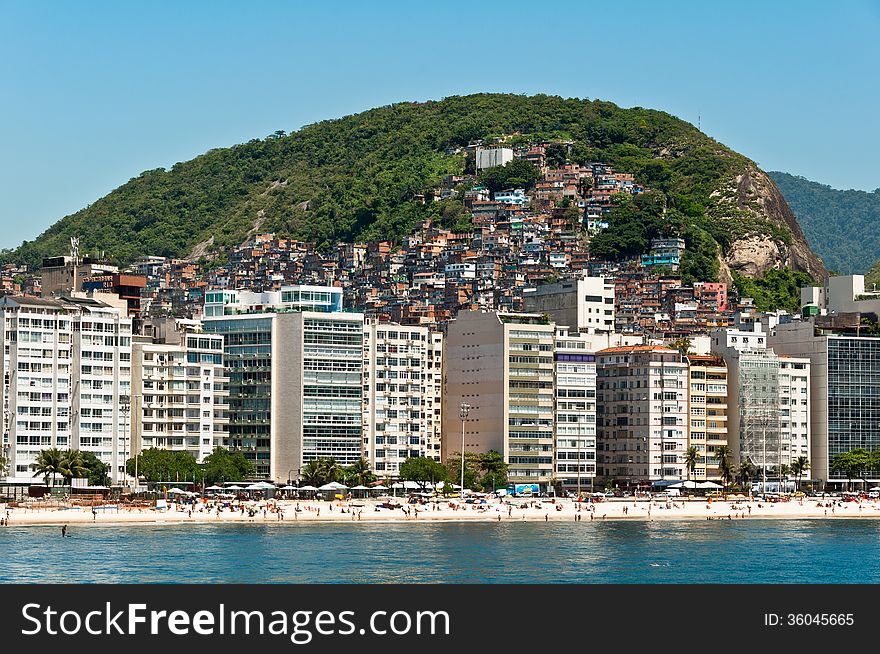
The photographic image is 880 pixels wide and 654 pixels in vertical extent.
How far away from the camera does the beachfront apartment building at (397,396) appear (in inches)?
7283

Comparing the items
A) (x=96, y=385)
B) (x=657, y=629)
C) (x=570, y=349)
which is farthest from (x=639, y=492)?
(x=657, y=629)

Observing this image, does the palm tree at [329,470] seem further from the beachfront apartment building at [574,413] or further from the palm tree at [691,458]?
the palm tree at [691,458]

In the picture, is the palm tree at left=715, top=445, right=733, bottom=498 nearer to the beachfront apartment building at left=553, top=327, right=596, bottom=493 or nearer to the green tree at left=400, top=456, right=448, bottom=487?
the beachfront apartment building at left=553, top=327, right=596, bottom=493

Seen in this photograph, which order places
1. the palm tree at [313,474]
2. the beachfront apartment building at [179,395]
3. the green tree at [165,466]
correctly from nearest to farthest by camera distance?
the green tree at [165,466], the beachfront apartment building at [179,395], the palm tree at [313,474]

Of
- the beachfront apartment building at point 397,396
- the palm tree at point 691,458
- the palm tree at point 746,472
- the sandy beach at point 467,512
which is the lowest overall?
the sandy beach at point 467,512

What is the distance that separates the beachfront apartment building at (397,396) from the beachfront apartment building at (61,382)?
27647 mm

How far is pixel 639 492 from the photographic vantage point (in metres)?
191

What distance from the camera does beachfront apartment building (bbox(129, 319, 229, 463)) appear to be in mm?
171750

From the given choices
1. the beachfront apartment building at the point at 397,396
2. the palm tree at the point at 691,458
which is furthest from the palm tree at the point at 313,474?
the palm tree at the point at 691,458

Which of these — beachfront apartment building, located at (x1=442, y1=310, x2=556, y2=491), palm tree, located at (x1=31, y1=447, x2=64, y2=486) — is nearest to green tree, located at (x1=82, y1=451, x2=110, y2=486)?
palm tree, located at (x1=31, y1=447, x2=64, y2=486)

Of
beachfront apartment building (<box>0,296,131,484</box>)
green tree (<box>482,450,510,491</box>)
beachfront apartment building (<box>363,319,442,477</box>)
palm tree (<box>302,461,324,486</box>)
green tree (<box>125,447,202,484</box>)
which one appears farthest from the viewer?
beachfront apartment building (<box>363,319,442,477</box>)

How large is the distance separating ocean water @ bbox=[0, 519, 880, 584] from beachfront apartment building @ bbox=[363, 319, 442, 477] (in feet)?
105

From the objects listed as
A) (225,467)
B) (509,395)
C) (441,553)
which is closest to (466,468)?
(509,395)

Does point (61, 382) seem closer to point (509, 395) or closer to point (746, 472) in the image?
point (509, 395)
